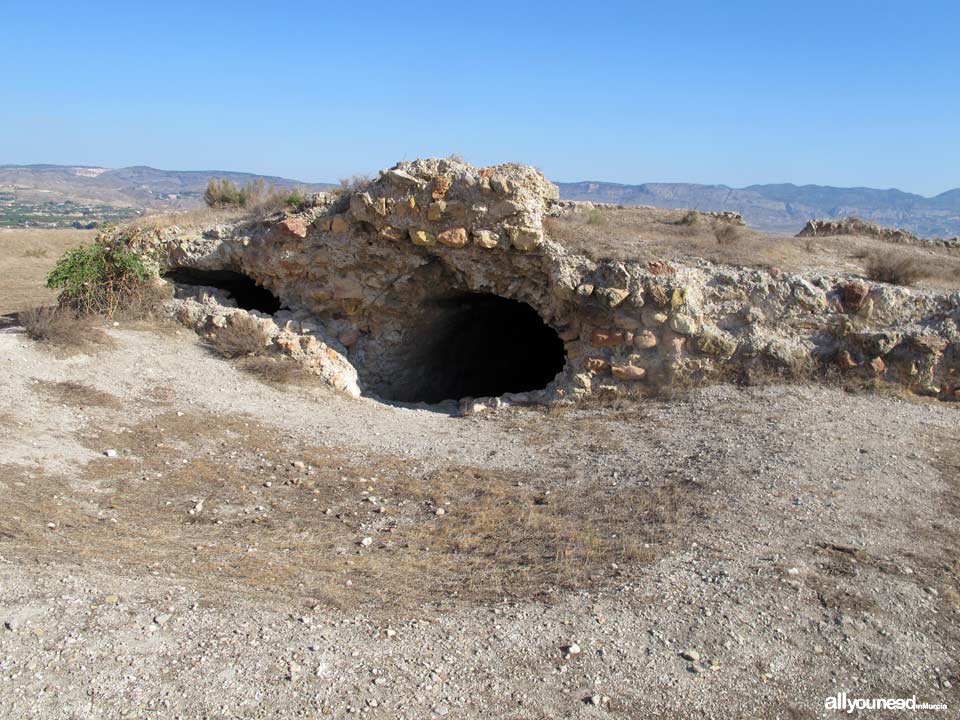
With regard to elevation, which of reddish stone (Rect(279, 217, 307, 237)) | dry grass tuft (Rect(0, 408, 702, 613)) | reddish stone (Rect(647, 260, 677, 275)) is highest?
reddish stone (Rect(279, 217, 307, 237))

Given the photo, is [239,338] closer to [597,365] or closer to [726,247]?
[597,365]

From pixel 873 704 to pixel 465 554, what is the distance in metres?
3.04

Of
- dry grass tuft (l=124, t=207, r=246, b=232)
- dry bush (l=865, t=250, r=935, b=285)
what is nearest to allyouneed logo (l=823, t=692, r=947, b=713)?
dry bush (l=865, t=250, r=935, b=285)

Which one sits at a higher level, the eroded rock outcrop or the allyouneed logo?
the eroded rock outcrop

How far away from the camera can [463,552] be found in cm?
602

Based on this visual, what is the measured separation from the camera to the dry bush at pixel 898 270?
34.9 ft

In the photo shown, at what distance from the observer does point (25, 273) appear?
64.9 ft

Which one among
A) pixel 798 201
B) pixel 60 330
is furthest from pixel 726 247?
pixel 798 201

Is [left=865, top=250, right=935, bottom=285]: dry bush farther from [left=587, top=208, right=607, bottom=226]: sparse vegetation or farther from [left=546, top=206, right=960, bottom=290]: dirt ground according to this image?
[left=587, top=208, right=607, bottom=226]: sparse vegetation

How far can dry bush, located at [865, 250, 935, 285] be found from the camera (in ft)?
34.9

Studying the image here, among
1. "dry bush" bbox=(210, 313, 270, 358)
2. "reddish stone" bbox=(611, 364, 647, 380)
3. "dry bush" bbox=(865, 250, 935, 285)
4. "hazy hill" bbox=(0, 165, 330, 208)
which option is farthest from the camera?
"hazy hill" bbox=(0, 165, 330, 208)

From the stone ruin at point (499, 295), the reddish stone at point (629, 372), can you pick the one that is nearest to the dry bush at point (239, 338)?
the stone ruin at point (499, 295)

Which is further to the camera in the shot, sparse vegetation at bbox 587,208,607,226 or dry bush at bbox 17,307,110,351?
sparse vegetation at bbox 587,208,607,226

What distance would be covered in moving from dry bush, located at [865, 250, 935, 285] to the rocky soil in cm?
224
